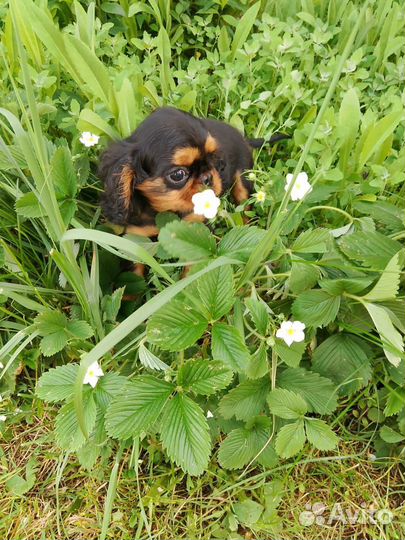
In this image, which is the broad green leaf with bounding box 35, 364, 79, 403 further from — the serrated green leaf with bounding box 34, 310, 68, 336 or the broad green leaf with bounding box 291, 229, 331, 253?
the broad green leaf with bounding box 291, 229, 331, 253

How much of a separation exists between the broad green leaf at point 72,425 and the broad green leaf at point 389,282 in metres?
0.66

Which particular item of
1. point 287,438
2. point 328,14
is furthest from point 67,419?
point 328,14

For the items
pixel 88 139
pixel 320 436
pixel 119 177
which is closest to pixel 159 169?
pixel 119 177

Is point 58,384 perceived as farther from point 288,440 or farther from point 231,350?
point 288,440

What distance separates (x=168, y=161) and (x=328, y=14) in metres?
A: 1.20

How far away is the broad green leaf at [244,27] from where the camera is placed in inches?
83.7

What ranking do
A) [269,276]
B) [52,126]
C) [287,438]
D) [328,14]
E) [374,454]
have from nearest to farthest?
[287,438] → [269,276] → [374,454] → [52,126] → [328,14]

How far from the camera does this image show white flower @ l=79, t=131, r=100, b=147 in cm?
154

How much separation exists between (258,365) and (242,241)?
0.27 meters

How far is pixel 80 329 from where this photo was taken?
4.41 ft

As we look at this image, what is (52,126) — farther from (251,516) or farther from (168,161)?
(251,516)

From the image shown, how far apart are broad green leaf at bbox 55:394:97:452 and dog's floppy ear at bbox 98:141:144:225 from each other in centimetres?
56

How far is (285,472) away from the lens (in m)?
1.38

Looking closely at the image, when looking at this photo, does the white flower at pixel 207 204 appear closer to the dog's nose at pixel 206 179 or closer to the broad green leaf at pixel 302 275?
the broad green leaf at pixel 302 275
